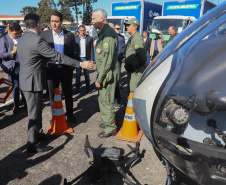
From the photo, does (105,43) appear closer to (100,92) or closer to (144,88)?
(100,92)

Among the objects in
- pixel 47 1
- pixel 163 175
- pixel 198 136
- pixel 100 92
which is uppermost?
pixel 47 1

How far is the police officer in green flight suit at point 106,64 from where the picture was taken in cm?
319

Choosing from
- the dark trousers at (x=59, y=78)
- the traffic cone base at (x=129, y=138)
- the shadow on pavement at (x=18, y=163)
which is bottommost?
the shadow on pavement at (x=18, y=163)

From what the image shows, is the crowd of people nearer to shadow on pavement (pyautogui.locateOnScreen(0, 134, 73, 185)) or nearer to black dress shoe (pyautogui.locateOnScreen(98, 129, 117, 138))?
black dress shoe (pyautogui.locateOnScreen(98, 129, 117, 138))

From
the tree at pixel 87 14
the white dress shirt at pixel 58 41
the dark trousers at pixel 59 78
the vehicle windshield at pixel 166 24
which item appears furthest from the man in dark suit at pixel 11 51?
the tree at pixel 87 14

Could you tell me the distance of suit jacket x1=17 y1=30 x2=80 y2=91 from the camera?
276cm

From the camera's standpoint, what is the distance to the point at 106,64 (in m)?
3.21

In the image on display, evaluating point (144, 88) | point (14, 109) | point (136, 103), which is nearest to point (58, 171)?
point (136, 103)

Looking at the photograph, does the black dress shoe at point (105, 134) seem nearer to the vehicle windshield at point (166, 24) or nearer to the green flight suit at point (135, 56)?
the green flight suit at point (135, 56)

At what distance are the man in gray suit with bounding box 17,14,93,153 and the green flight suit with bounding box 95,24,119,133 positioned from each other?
29cm

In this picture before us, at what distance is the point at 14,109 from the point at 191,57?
14.3 feet

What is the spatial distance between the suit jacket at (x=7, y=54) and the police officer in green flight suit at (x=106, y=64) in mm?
2226

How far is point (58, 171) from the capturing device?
2.75 m

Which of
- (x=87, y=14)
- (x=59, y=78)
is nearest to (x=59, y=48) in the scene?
(x=59, y=78)
